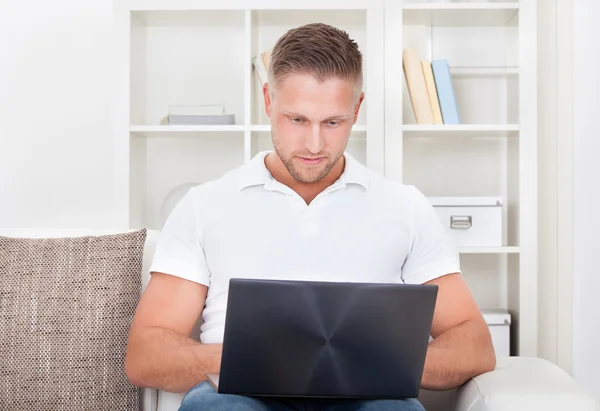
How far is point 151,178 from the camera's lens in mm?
3037

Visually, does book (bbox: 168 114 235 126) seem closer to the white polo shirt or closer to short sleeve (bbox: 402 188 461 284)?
the white polo shirt

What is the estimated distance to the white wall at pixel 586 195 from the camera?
2547 millimetres

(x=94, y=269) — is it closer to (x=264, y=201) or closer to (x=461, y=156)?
(x=264, y=201)

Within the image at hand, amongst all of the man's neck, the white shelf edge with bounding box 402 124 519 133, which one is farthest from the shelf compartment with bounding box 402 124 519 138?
the man's neck

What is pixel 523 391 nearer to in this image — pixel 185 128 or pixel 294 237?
pixel 294 237

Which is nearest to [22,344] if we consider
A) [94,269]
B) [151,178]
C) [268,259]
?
[94,269]

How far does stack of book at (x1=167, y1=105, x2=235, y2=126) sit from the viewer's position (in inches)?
110

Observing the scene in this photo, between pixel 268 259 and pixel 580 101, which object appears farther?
pixel 580 101

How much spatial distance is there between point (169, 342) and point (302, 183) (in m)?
0.48

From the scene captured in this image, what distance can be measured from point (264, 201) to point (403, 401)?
21.7 inches

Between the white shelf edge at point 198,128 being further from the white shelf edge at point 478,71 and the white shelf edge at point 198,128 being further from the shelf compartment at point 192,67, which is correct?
the white shelf edge at point 478,71

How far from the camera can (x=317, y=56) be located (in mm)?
1640

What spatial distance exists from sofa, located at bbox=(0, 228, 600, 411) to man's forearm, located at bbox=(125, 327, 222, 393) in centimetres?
17

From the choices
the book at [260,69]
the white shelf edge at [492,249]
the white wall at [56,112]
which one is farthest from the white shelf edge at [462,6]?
the white wall at [56,112]
